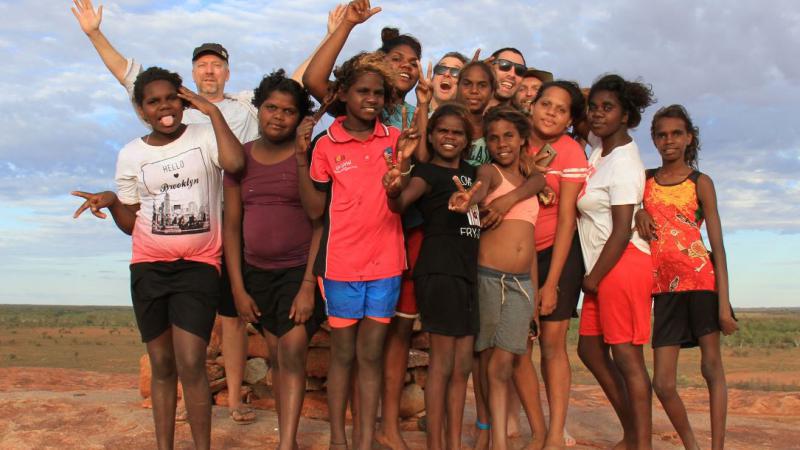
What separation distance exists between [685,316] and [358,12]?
2.70 metres

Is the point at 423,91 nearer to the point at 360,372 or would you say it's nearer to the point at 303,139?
the point at 303,139

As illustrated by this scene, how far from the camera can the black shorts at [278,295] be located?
457cm

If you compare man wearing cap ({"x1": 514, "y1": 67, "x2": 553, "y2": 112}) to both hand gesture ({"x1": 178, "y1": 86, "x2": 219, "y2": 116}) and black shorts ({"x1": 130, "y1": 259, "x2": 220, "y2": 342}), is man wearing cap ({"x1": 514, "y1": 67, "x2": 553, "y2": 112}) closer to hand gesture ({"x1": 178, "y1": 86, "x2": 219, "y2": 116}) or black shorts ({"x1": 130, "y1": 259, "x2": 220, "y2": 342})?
hand gesture ({"x1": 178, "y1": 86, "x2": 219, "y2": 116})

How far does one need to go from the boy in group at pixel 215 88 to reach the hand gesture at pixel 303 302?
0.96 meters

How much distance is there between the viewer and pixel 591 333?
5.19 metres

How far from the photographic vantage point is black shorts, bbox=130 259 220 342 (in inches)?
175

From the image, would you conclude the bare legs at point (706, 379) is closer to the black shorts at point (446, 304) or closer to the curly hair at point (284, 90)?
the black shorts at point (446, 304)

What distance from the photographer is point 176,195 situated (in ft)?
14.8

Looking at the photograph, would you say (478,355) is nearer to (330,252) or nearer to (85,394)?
(330,252)

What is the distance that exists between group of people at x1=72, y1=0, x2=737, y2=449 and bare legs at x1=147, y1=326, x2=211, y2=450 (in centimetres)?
1

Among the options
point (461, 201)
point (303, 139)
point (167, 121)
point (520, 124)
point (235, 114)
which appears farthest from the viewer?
point (235, 114)

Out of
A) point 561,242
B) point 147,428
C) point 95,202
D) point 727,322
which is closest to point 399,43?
point 561,242

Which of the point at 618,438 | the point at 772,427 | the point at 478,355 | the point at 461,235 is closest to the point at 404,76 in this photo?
the point at 461,235

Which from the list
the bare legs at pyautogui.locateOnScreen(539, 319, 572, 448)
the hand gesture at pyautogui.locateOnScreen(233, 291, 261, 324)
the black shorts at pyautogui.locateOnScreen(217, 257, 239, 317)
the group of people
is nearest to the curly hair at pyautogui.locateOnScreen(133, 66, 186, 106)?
the group of people
